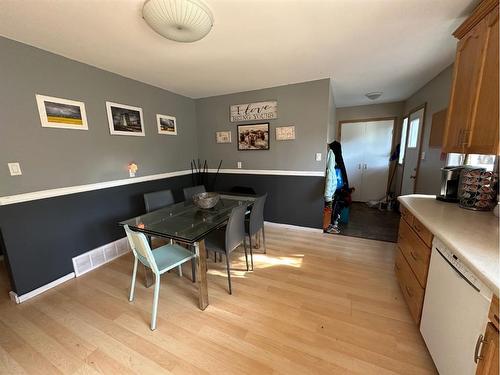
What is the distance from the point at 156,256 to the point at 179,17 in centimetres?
184

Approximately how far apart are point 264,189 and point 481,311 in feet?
9.55

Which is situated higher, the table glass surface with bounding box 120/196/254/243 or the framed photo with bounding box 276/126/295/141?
the framed photo with bounding box 276/126/295/141

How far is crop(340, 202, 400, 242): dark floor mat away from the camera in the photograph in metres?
3.14

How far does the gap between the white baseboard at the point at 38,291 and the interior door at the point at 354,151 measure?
5509 millimetres

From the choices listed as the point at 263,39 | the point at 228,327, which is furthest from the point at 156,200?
the point at 263,39

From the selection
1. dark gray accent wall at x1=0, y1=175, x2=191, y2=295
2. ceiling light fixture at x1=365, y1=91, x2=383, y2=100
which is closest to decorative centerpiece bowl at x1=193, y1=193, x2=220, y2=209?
dark gray accent wall at x1=0, y1=175, x2=191, y2=295

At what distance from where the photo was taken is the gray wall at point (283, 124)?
3061 mm

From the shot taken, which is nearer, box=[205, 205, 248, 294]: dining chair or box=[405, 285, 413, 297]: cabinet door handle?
box=[405, 285, 413, 297]: cabinet door handle

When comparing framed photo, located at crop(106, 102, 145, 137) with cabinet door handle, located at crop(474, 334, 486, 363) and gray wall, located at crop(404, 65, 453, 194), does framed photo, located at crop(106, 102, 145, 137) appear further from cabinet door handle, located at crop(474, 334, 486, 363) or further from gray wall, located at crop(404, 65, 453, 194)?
gray wall, located at crop(404, 65, 453, 194)

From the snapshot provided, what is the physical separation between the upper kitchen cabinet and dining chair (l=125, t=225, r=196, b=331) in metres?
2.28

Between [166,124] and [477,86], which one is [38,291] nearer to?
[166,124]

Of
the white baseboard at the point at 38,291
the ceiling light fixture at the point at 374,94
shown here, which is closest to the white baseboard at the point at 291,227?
the ceiling light fixture at the point at 374,94

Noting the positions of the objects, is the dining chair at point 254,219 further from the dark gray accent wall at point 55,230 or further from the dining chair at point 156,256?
the dark gray accent wall at point 55,230

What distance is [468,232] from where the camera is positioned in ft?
3.94
